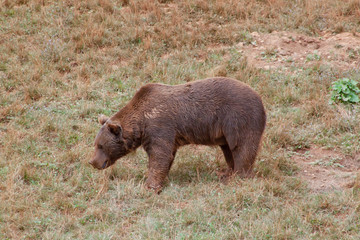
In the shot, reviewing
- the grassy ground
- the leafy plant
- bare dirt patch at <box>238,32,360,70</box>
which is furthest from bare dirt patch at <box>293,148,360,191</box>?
bare dirt patch at <box>238,32,360,70</box>

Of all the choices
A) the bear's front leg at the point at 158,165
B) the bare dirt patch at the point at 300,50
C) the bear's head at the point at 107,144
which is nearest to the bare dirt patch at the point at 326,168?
the bear's front leg at the point at 158,165

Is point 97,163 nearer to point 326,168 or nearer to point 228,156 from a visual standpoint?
point 228,156

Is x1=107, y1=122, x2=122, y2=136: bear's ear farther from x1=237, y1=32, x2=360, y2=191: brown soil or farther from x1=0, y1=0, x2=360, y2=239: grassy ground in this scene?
x1=237, y1=32, x2=360, y2=191: brown soil

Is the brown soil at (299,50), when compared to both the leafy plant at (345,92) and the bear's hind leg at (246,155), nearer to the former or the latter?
the leafy plant at (345,92)

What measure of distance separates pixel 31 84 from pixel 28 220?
487cm

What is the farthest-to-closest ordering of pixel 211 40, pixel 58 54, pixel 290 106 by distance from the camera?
1. pixel 211 40
2. pixel 58 54
3. pixel 290 106

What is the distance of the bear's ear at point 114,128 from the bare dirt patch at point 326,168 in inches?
115

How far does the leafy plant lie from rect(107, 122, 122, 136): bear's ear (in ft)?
14.2

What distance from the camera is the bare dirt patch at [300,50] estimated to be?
11375 millimetres

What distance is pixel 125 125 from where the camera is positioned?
784 cm

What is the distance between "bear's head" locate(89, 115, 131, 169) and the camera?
7.75 meters

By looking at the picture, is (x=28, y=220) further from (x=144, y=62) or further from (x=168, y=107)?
(x=144, y=62)

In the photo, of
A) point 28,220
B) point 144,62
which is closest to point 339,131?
point 144,62

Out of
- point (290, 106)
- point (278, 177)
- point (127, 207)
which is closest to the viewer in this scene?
point (127, 207)
